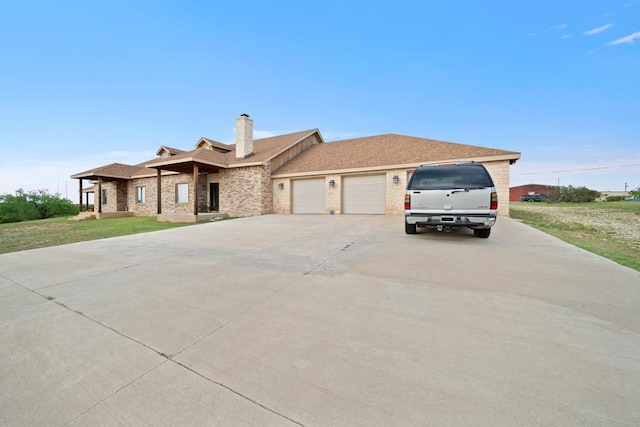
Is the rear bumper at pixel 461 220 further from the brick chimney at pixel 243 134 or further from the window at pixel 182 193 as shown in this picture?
the window at pixel 182 193

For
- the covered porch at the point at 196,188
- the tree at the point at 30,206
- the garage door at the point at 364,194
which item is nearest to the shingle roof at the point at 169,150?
the covered porch at the point at 196,188

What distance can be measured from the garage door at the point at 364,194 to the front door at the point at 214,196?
1000 centimetres

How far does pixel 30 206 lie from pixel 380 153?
39808mm

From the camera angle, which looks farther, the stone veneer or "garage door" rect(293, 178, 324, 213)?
the stone veneer

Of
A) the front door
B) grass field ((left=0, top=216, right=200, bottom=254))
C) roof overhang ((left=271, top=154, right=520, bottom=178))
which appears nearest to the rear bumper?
roof overhang ((left=271, top=154, right=520, bottom=178))

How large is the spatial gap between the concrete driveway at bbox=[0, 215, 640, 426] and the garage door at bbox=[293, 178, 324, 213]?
457 inches

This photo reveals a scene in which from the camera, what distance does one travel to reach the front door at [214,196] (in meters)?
18.0

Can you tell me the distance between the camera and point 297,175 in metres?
16.0

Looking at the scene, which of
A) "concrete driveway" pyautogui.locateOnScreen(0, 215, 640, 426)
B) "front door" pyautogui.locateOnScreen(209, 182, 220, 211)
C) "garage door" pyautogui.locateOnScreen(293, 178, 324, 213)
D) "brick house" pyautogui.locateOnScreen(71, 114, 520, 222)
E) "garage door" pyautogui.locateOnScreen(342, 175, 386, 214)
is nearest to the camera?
"concrete driveway" pyautogui.locateOnScreen(0, 215, 640, 426)

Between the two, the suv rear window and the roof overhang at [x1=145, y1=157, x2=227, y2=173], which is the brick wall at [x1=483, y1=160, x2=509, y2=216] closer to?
the suv rear window

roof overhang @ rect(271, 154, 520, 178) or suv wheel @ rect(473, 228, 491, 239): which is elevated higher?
roof overhang @ rect(271, 154, 520, 178)

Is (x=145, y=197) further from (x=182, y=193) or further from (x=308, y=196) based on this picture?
(x=308, y=196)

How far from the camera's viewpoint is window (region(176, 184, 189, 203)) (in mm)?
18625

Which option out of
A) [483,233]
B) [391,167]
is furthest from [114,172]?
[483,233]
